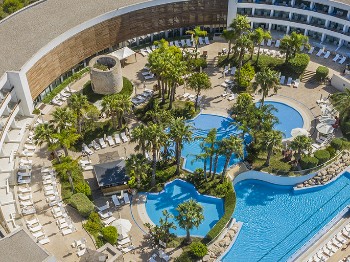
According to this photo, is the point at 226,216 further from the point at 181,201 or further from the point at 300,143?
the point at 300,143

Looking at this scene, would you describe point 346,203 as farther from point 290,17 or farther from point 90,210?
point 290,17

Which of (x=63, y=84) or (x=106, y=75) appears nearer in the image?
(x=106, y=75)

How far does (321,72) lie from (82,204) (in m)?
43.4

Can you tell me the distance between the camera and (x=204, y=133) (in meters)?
67.2

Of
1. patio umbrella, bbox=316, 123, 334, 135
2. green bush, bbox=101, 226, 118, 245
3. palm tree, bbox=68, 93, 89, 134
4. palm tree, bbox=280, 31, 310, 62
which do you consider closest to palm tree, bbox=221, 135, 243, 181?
patio umbrella, bbox=316, 123, 334, 135

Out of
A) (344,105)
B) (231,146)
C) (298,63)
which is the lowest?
(344,105)

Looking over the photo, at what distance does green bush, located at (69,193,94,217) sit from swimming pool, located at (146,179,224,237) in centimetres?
706

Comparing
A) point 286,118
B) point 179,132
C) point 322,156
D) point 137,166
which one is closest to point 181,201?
point 137,166

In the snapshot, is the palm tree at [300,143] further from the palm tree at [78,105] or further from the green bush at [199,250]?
the palm tree at [78,105]

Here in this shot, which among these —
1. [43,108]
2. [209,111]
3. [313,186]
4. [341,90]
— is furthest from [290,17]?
[43,108]

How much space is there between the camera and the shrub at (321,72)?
74.8 m

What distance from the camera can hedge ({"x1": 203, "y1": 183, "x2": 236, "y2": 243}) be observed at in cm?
5316

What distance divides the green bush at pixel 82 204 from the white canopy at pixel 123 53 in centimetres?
2889

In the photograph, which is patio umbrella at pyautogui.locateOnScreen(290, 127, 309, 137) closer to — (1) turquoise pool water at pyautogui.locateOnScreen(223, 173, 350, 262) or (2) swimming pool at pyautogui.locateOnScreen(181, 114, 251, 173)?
(2) swimming pool at pyautogui.locateOnScreen(181, 114, 251, 173)
